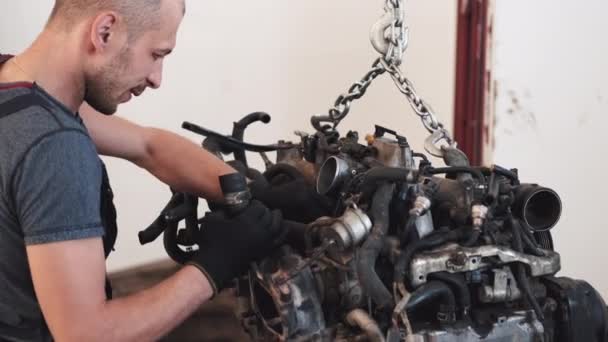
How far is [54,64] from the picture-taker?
3.42 feet

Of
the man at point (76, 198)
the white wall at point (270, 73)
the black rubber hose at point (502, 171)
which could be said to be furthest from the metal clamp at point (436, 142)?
the white wall at point (270, 73)

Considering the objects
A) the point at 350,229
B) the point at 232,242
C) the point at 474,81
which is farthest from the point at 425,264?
the point at 474,81

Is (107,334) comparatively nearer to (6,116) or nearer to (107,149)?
(6,116)

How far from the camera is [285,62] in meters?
2.72

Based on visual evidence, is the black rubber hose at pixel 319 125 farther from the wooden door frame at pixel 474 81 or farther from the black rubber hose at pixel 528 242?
the wooden door frame at pixel 474 81

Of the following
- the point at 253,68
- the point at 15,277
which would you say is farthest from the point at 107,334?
the point at 253,68

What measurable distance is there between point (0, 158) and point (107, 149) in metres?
0.47

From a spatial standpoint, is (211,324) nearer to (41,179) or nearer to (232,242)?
(232,242)

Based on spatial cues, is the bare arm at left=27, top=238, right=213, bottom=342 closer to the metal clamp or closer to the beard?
the beard

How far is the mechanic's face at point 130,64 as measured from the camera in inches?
40.9

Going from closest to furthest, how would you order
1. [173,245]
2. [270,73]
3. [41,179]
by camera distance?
[41,179] < [173,245] < [270,73]

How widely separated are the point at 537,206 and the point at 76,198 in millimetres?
716

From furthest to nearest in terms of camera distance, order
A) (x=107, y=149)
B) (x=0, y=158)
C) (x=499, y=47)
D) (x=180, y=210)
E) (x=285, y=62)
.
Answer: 1. (x=285, y=62)
2. (x=499, y=47)
3. (x=107, y=149)
4. (x=180, y=210)
5. (x=0, y=158)

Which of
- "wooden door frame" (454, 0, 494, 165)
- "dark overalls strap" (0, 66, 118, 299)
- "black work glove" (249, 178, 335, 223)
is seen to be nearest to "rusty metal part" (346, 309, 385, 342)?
"black work glove" (249, 178, 335, 223)
